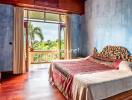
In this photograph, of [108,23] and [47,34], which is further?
[47,34]

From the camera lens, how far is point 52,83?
13.1 feet

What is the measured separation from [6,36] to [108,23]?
3.56 meters

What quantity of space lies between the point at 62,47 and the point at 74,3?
205 cm

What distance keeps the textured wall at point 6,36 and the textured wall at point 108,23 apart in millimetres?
3005

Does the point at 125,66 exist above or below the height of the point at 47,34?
below

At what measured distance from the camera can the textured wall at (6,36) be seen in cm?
497

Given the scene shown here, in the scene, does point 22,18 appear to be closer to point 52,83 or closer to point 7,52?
point 7,52

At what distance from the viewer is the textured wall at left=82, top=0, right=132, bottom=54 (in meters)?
3.80

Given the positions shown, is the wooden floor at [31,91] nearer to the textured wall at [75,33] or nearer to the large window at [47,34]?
the textured wall at [75,33]

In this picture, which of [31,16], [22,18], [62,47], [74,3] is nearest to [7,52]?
[22,18]

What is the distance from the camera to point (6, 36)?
5.03 metres

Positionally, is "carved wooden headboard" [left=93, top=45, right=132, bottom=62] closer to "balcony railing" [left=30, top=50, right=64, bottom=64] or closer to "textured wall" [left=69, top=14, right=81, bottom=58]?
"textured wall" [left=69, top=14, right=81, bottom=58]

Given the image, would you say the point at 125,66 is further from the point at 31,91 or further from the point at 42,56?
the point at 42,56

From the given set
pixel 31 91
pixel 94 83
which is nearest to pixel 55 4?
pixel 31 91
